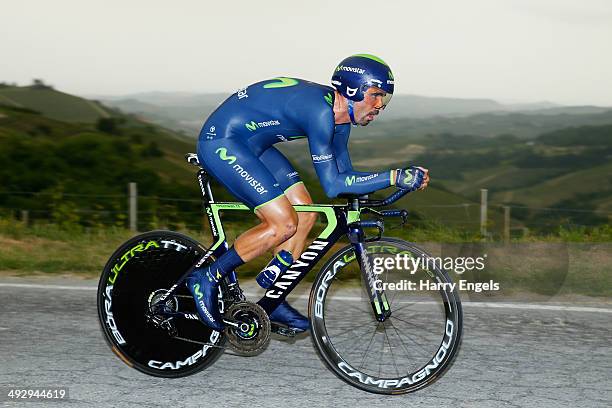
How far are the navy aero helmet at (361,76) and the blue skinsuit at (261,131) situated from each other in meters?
0.10

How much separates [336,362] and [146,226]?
13.4 metres

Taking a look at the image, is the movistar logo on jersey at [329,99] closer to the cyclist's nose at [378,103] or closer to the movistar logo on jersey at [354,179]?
the cyclist's nose at [378,103]

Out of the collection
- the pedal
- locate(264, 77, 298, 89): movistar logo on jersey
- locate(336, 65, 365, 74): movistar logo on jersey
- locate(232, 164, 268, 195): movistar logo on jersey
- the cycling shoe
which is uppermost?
locate(336, 65, 365, 74): movistar logo on jersey

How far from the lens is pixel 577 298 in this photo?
804 cm

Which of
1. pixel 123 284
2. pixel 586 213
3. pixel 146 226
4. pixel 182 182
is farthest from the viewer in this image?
pixel 182 182

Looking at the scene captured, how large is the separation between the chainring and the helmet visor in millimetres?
1293

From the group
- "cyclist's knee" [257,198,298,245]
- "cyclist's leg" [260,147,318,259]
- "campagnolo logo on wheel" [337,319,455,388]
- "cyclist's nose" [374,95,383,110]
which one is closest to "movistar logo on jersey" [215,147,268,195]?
"cyclist's knee" [257,198,298,245]

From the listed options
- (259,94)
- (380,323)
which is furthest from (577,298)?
(259,94)

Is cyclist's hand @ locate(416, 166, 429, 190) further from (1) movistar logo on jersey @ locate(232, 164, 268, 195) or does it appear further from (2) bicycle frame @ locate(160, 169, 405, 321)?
(1) movistar logo on jersey @ locate(232, 164, 268, 195)

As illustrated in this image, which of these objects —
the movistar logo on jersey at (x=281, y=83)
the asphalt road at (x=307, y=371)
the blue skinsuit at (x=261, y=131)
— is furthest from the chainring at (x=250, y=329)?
the movistar logo on jersey at (x=281, y=83)

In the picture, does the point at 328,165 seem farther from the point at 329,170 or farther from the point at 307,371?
the point at 307,371

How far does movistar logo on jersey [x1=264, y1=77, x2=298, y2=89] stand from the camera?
515 cm

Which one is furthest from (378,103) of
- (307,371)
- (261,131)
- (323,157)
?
(307,371)

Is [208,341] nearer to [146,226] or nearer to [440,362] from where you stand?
[440,362]
